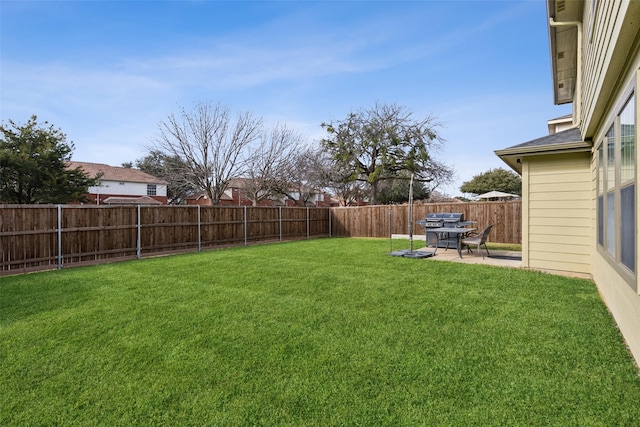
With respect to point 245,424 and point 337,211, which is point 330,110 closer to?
point 337,211

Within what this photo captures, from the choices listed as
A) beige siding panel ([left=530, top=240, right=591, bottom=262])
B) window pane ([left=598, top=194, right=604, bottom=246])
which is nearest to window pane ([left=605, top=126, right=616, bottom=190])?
window pane ([left=598, top=194, right=604, bottom=246])

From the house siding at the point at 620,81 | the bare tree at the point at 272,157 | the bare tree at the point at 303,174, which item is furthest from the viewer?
the bare tree at the point at 303,174

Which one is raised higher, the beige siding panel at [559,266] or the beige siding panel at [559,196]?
the beige siding panel at [559,196]

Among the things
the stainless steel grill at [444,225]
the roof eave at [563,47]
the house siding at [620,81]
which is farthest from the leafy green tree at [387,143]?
the house siding at [620,81]

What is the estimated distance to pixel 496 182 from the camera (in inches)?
1259

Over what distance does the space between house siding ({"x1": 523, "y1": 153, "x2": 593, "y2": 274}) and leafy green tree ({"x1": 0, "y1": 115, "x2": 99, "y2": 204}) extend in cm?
2096

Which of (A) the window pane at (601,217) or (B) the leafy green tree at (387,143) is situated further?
(B) the leafy green tree at (387,143)

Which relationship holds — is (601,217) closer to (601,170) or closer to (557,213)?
(601,170)

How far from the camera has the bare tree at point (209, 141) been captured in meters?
16.1

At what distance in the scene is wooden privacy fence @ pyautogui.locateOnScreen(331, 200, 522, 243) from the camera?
11.1 metres

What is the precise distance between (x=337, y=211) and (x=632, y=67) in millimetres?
13733

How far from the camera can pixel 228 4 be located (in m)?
9.04

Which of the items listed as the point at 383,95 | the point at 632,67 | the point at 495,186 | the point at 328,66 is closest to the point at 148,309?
the point at 632,67

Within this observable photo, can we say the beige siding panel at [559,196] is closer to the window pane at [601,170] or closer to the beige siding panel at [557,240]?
the beige siding panel at [557,240]
